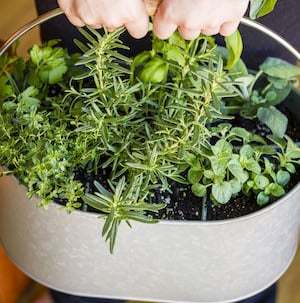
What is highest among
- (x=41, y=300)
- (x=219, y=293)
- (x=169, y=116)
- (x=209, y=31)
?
(x=209, y=31)

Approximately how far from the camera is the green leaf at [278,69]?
821mm

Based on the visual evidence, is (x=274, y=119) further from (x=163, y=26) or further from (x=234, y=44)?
(x=163, y=26)

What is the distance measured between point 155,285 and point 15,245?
17 cm

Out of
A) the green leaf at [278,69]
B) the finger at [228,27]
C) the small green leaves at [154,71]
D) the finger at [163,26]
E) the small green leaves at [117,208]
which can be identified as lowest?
the green leaf at [278,69]

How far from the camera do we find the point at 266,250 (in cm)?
70

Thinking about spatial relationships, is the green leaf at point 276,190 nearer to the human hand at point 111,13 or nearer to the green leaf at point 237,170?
the green leaf at point 237,170

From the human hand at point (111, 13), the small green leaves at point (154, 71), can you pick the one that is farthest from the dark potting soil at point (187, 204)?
the human hand at point (111, 13)

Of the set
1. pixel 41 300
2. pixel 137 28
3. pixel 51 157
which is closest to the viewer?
pixel 137 28

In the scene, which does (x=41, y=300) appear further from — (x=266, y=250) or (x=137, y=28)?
(x=137, y=28)

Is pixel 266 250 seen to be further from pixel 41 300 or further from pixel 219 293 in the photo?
pixel 41 300

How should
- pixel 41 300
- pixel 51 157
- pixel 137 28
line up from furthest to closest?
pixel 41 300
pixel 51 157
pixel 137 28

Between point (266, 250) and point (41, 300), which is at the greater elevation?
point (266, 250)

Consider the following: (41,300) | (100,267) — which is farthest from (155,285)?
(41,300)

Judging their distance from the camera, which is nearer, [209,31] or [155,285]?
[209,31]
